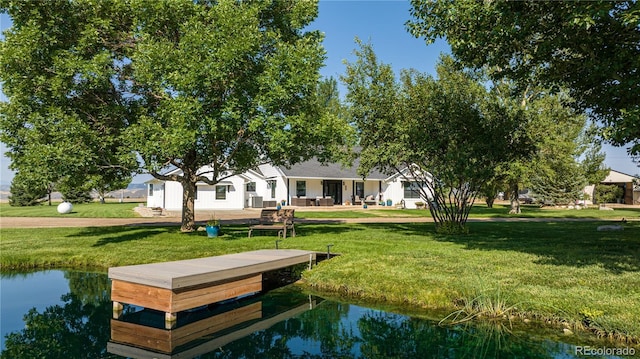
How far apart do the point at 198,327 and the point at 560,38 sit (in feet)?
30.5

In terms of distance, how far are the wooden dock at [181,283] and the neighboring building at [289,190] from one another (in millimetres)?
25081

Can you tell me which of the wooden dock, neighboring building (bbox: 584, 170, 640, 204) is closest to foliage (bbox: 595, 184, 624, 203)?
neighboring building (bbox: 584, 170, 640, 204)

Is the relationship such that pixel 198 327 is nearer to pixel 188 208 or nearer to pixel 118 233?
pixel 188 208

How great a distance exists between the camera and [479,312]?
24.4ft

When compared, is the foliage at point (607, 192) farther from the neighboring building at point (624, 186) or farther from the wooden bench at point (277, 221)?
the wooden bench at point (277, 221)

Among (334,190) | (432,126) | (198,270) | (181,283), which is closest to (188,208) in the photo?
(432,126)

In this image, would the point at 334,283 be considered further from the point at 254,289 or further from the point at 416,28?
the point at 416,28

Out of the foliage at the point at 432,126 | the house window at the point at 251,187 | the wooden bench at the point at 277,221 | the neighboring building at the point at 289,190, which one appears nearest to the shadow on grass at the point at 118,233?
the wooden bench at the point at 277,221

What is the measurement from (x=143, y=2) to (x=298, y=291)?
10409mm

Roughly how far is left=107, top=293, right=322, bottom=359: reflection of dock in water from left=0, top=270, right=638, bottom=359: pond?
15 millimetres

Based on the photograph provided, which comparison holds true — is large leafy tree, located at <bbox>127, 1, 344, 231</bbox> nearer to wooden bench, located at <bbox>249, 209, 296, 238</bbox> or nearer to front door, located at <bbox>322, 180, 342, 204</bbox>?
wooden bench, located at <bbox>249, 209, 296, 238</bbox>

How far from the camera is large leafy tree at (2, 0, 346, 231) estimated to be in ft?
42.7

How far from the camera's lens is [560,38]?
939cm

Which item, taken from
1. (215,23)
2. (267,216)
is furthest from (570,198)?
(215,23)
